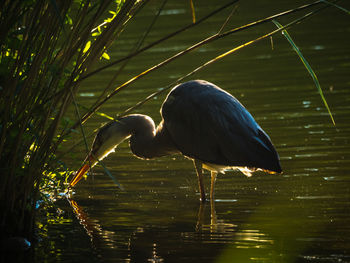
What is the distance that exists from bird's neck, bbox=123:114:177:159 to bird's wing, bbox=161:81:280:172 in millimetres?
308

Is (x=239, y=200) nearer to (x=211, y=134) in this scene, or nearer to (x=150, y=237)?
(x=211, y=134)

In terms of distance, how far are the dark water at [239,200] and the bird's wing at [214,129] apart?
41 cm

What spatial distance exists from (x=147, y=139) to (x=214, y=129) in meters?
1.22

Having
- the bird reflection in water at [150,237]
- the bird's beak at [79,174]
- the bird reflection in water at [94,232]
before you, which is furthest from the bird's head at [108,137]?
the bird reflection in water at [150,237]

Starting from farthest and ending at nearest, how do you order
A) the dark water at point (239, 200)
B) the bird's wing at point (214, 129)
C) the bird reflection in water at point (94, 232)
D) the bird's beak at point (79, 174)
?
the bird's beak at point (79, 174), the bird's wing at point (214, 129), the bird reflection in water at point (94, 232), the dark water at point (239, 200)

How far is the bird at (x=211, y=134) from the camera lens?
5629 millimetres

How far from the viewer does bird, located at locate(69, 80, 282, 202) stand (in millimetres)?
5629

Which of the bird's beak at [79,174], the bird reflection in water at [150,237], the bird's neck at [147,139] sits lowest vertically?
the bird reflection in water at [150,237]

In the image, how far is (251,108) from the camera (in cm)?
933

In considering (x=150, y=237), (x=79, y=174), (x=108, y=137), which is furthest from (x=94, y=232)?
(x=108, y=137)

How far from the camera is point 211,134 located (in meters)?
5.96

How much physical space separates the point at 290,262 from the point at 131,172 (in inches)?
118

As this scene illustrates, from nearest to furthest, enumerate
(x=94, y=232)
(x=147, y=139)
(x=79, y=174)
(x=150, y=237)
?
(x=150, y=237)
(x=94, y=232)
(x=79, y=174)
(x=147, y=139)

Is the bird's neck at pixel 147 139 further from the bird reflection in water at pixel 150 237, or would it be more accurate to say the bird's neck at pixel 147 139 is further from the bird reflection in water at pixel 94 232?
the bird reflection in water at pixel 150 237
